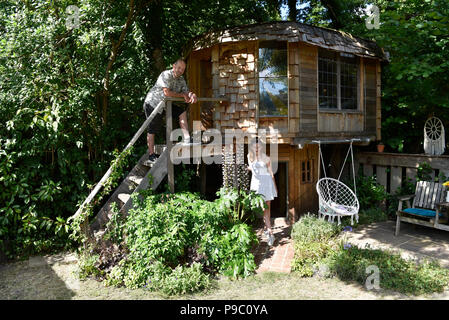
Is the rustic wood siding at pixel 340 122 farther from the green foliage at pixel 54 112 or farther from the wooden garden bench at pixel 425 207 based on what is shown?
the green foliage at pixel 54 112

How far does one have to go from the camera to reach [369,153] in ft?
28.7

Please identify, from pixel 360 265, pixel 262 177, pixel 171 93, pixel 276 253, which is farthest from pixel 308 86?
pixel 360 265

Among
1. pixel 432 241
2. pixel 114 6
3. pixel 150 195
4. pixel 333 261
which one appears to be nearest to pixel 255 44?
pixel 114 6

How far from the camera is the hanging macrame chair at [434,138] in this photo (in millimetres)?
7652

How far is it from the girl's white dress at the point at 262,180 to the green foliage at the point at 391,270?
5.38 feet

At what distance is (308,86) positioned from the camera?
711 centimetres

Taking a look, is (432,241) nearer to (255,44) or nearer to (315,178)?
(315,178)

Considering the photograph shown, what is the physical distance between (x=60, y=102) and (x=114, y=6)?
2.61 metres

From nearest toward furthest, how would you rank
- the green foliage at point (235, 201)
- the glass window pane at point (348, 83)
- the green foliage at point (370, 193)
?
the green foliage at point (235, 201) → the glass window pane at point (348, 83) → the green foliage at point (370, 193)

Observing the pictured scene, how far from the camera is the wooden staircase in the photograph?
5.77 meters

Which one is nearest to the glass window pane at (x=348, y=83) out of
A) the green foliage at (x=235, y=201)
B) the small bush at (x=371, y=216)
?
the small bush at (x=371, y=216)

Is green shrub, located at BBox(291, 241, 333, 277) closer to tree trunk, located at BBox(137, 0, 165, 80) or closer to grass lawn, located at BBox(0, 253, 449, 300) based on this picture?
grass lawn, located at BBox(0, 253, 449, 300)

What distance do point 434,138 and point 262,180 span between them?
193 inches

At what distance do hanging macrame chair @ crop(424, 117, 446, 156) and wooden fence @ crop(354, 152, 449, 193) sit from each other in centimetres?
44
